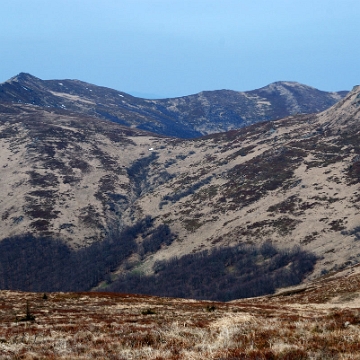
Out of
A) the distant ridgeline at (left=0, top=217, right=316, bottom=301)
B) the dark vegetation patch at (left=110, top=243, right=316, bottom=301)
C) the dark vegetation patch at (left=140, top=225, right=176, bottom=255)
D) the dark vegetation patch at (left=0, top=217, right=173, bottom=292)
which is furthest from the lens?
the dark vegetation patch at (left=140, top=225, right=176, bottom=255)

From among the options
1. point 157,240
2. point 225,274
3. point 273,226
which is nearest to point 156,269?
point 157,240

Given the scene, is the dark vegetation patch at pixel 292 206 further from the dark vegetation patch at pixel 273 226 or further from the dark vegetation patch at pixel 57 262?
the dark vegetation patch at pixel 57 262

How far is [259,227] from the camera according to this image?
566 ft

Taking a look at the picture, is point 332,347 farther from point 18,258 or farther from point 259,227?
point 18,258

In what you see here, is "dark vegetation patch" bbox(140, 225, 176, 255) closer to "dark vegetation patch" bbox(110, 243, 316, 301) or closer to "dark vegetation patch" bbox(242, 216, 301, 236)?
"dark vegetation patch" bbox(110, 243, 316, 301)

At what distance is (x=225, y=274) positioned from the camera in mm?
159000

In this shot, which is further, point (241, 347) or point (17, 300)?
point (17, 300)

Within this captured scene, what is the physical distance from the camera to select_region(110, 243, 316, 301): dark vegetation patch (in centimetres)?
13962

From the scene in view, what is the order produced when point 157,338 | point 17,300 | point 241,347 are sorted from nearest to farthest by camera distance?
point 241,347, point 157,338, point 17,300

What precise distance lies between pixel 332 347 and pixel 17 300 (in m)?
42.3

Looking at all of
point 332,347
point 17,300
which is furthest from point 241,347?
point 17,300

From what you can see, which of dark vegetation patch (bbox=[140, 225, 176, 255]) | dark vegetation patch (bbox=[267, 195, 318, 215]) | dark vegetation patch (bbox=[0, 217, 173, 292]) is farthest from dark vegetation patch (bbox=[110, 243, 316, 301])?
dark vegetation patch (bbox=[267, 195, 318, 215])

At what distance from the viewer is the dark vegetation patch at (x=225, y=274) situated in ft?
458

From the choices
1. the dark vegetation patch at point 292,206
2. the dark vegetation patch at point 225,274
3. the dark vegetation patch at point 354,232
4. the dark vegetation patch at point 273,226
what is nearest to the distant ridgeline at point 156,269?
the dark vegetation patch at point 225,274
